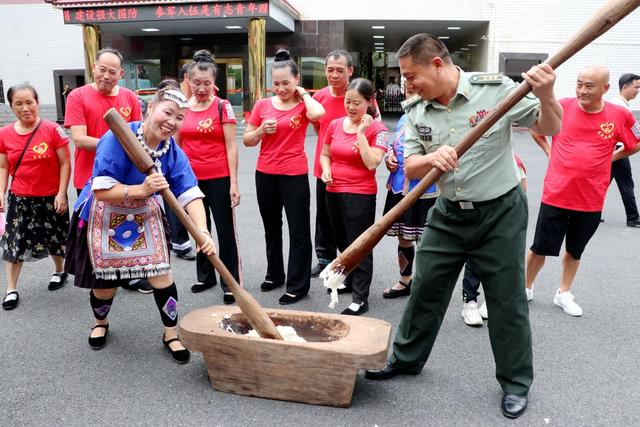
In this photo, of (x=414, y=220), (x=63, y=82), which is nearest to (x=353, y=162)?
(x=414, y=220)

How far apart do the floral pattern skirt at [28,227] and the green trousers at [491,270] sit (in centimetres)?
303

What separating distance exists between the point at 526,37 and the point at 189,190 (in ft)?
54.9

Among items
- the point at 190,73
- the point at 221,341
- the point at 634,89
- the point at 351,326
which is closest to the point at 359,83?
the point at 190,73

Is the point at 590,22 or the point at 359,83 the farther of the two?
the point at 359,83

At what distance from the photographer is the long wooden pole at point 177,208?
270 cm

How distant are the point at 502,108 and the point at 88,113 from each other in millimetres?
3034

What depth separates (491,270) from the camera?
2.70m

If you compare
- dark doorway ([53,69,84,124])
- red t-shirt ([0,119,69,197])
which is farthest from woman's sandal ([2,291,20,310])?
dark doorway ([53,69,84,124])

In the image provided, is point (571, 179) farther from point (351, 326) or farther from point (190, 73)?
point (190, 73)

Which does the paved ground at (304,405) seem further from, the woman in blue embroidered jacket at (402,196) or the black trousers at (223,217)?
the woman in blue embroidered jacket at (402,196)

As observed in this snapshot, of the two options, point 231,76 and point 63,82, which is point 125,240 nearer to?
point 231,76

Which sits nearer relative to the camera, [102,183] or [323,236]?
[102,183]

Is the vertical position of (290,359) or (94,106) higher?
(94,106)

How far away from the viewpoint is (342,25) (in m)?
17.9
